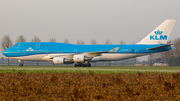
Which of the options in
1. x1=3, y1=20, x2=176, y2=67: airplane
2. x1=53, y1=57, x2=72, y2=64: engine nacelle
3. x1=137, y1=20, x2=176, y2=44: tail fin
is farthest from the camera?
x1=137, y1=20, x2=176, y2=44: tail fin

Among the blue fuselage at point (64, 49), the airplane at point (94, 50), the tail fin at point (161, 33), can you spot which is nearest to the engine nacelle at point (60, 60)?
the airplane at point (94, 50)

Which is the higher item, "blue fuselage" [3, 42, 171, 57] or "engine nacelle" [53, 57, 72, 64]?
"blue fuselage" [3, 42, 171, 57]

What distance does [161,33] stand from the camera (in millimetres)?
36125

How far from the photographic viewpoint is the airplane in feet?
112

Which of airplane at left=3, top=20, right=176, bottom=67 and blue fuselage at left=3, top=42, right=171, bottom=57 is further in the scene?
blue fuselage at left=3, top=42, right=171, bottom=57

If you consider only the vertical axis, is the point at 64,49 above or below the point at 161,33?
below

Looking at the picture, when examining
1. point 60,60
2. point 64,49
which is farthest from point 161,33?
point 60,60

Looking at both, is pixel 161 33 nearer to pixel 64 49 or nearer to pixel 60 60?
pixel 64 49

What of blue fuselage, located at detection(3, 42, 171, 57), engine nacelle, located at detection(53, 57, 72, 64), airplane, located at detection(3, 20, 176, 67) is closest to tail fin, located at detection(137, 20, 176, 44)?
airplane, located at detection(3, 20, 176, 67)

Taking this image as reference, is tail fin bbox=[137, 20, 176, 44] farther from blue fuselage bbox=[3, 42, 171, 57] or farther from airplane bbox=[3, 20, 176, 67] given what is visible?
blue fuselage bbox=[3, 42, 171, 57]

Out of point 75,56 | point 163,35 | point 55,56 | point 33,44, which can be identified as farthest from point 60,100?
point 163,35

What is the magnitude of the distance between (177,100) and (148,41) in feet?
103

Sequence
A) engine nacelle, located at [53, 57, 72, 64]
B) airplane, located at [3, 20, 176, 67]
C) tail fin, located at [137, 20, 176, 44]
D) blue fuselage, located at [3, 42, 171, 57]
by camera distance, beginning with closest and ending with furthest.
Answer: engine nacelle, located at [53, 57, 72, 64] < airplane, located at [3, 20, 176, 67] < blue fuselage, located at [3, 42, 171, 57] < tail fin, located at [137, 20, 176, 44]

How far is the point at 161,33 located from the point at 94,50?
1289 cm
